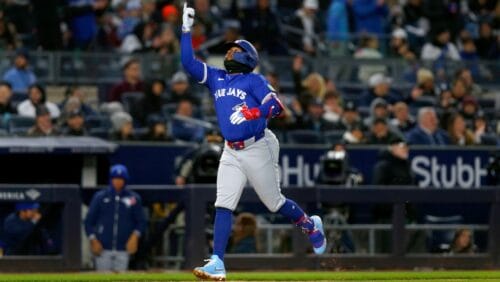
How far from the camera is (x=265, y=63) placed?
2028 centimetres

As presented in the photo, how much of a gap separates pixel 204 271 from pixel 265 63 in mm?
8616

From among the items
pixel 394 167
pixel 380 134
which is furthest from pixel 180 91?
pixel 394 167

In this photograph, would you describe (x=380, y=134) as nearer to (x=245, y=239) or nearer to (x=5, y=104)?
(x=245, y=239)

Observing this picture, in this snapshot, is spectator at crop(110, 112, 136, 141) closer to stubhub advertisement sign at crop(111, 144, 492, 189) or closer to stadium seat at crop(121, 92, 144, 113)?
stubhub advertisement sign at crop(111, 144, 492, 189)

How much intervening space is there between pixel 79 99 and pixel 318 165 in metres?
2.81

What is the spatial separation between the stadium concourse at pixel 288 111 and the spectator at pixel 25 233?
0.02 meters

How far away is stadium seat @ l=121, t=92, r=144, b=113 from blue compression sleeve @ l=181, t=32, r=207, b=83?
6.21 metres

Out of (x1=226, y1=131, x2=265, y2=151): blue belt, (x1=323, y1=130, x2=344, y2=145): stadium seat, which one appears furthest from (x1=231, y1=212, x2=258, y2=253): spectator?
(x1=226, y1=131, x2=265, y2=151): blue belt

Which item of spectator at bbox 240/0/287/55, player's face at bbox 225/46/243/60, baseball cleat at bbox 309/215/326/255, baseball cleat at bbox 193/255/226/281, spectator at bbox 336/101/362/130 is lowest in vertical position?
baseball cleat at bbox 193/255/226/281

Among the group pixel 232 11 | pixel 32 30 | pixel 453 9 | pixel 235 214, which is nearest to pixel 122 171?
pixel 235 214

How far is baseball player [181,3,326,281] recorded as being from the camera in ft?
39.9

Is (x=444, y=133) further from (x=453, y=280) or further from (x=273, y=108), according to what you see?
(x=273, y=108)

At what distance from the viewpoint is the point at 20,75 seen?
745 inches

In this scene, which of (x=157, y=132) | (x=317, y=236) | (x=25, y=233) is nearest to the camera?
(x=317, y=236)
